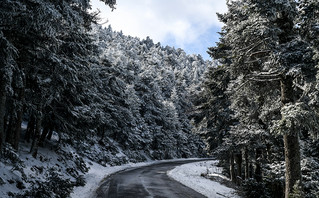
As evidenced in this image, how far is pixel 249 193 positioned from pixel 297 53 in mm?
7734

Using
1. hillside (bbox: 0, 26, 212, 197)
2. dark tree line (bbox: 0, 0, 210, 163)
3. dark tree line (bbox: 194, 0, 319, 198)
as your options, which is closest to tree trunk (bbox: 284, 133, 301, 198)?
dark tree line (bbox: 194, 0, 319, 198)

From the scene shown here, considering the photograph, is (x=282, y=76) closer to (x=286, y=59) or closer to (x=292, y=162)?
(x=286, y=59)

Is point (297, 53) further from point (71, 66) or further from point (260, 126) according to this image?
point (71, 66)

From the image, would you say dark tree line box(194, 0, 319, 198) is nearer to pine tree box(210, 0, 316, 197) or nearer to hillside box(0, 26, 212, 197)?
pine tree box(210, 0, 316, 197)

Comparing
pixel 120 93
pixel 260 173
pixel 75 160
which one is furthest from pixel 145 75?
pixel 260 173

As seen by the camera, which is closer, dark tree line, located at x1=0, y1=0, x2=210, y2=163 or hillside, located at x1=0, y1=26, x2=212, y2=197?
dark tree line, located at x1=0, y1=0, x2=210, y2=163

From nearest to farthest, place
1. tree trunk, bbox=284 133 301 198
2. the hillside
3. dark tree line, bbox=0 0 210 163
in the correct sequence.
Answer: dark tree line, bbox=0 0 210 163 → tree trunk, bbox=284 133 301 198 → the hillside

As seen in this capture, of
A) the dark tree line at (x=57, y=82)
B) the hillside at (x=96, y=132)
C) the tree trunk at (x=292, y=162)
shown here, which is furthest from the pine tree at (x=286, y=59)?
the hillside at (x=96, y=132)

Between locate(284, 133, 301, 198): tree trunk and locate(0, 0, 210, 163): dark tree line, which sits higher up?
locate(0, 0, 210, 163): dark tree line

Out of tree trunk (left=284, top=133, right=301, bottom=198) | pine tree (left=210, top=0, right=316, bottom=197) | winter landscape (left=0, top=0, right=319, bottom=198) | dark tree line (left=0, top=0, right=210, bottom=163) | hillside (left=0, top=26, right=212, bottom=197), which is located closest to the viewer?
dark tree line (left=0, top=0, right=210, bottom=163)

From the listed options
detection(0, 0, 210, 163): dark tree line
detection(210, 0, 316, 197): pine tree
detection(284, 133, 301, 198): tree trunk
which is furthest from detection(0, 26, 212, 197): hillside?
detection(284, 133, 301, 198): tree trunk

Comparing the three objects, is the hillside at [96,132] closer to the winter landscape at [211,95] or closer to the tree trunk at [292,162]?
the winter landscape at [211,95]

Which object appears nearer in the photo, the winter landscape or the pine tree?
the winter landscape

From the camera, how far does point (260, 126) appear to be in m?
14.8
